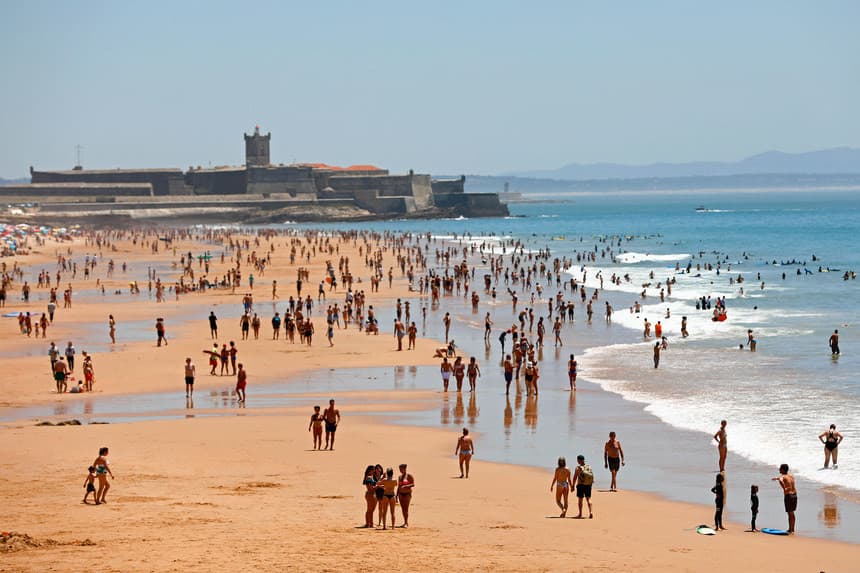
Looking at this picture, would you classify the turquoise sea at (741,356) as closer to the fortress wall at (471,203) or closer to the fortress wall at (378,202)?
the fortress wall at (378,202)

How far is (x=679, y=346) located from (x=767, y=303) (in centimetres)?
1401

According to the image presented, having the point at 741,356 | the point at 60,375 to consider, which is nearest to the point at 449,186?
the point at 741,356

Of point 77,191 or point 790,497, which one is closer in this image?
point 790,497

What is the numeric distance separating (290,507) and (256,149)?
139041mm

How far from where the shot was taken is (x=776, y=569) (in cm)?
1148

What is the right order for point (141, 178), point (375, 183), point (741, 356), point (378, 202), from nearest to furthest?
point (741, 356)
point (141, 178)
point (378, 202)
point (375, 183)

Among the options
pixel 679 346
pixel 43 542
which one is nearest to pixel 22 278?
pixel 679 346

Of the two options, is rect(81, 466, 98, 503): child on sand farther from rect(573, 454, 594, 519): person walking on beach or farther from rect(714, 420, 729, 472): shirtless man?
rect(714, 420, 729, 472): shirtless man

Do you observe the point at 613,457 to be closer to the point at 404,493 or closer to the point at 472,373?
the point at 404,493

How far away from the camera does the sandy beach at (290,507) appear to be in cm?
1123

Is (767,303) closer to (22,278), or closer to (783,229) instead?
(22,278)

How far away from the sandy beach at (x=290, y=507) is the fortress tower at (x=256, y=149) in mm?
125945

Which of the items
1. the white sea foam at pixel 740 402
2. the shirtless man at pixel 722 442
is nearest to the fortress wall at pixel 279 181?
the white sea foam at pixel 740 402

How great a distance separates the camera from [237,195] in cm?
13275
